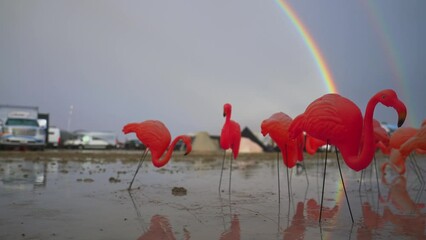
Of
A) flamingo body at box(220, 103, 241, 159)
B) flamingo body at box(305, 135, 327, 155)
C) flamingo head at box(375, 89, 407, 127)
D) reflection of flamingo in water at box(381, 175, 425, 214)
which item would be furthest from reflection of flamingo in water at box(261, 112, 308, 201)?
flamingo head at box(375, 89, 407, 127)

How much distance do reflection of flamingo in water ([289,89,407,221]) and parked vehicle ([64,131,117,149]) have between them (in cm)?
3918

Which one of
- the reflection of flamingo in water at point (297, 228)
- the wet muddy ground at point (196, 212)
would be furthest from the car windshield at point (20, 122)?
the reflection of flamingo in water at point (297, 228)

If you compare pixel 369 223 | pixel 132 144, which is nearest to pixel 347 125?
pixel 369 223

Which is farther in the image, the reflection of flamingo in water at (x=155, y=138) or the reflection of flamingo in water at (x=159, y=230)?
the reflection of flamingo in water at (x=155, y=138)

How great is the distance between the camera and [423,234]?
17.0 feet

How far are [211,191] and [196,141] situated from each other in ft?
124

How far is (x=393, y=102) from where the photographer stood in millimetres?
5617

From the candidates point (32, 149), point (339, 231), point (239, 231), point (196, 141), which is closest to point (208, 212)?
point (239, 231)

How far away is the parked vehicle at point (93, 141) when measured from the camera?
42519 millimetres

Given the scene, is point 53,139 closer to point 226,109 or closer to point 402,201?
point 226,109

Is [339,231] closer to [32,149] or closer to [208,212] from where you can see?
[208,212]

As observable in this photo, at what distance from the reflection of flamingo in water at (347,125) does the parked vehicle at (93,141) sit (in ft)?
129

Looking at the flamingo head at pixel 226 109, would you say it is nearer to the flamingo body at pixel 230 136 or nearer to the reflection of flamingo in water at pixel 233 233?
the flamingo body at pixel 230 136

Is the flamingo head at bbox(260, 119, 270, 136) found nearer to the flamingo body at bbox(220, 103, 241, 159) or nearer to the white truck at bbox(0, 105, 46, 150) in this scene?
the flamingo body at bbox(220, 103, 241, 159)
